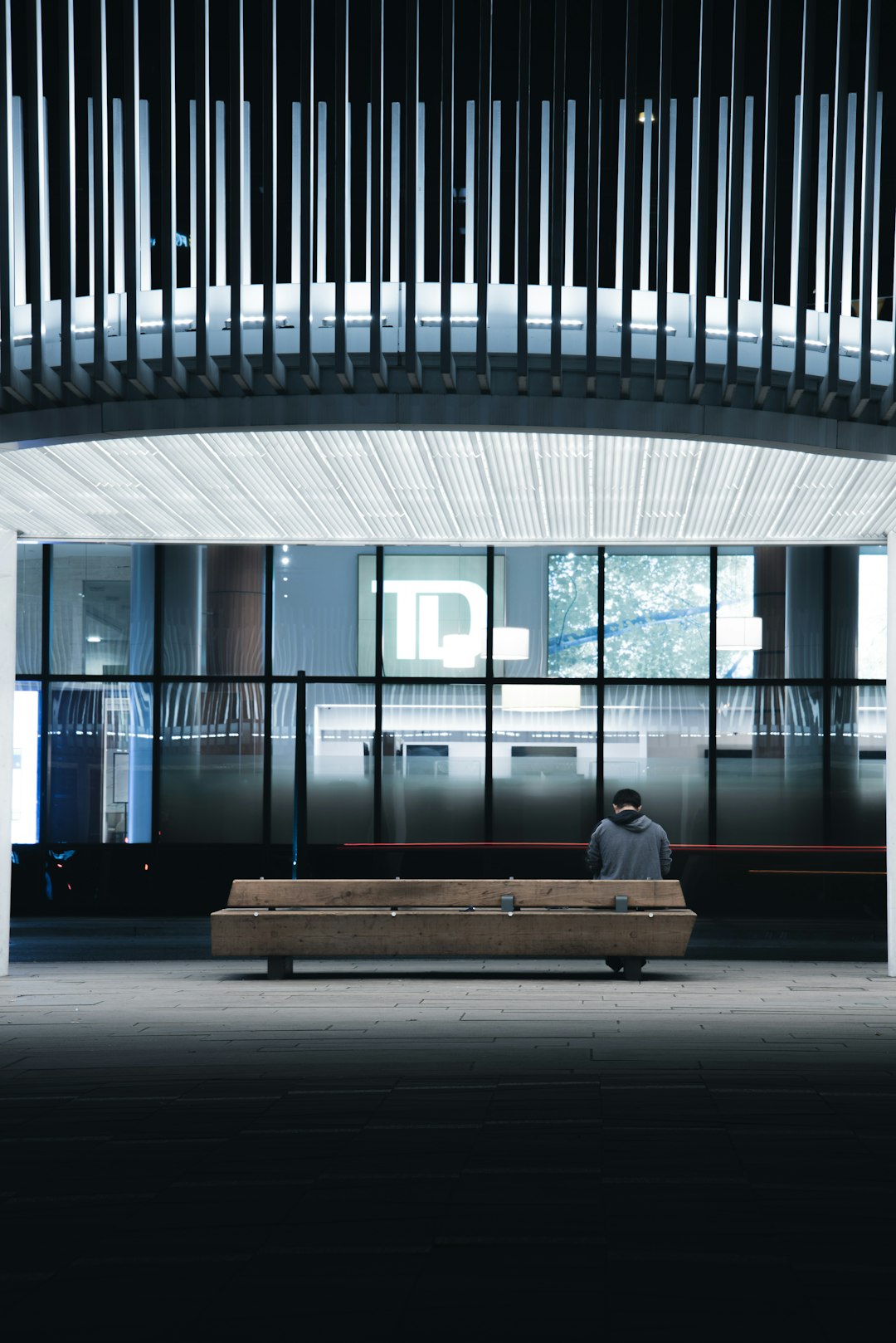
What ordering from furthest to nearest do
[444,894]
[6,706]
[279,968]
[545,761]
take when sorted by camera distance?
1. [545,761]
2. [6,706]
3. [444,894]
4. [279,968]

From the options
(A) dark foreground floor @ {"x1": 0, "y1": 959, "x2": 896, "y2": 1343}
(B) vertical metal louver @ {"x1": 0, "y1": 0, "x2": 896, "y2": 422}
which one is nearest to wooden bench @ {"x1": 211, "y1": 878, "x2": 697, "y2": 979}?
(A) dark foreground floor @ {"x1": 0, "y1": 959, "x2": 896, "y2": 1343}

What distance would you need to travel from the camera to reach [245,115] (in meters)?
11.8

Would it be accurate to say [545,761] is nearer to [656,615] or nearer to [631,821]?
[656,615]

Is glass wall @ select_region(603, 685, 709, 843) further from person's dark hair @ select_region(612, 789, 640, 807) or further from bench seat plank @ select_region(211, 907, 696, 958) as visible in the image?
bench seat plank @ select_region(211, 907, 696, 958)

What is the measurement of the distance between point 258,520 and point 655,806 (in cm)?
913

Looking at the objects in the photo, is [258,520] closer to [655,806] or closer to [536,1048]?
[536,1048]

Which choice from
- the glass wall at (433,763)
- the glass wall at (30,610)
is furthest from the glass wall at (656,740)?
the glass wall at (30,610)

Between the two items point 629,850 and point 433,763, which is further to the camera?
point 433,763

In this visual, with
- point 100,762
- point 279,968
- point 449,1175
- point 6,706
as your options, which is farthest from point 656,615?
point 449,1175

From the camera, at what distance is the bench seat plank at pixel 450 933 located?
11.7 m

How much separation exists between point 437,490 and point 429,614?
28.9 feet

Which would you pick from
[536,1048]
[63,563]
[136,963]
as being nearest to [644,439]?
[536,1048]

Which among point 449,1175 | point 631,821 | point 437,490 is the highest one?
point 437,490

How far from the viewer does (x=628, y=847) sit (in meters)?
12.6
